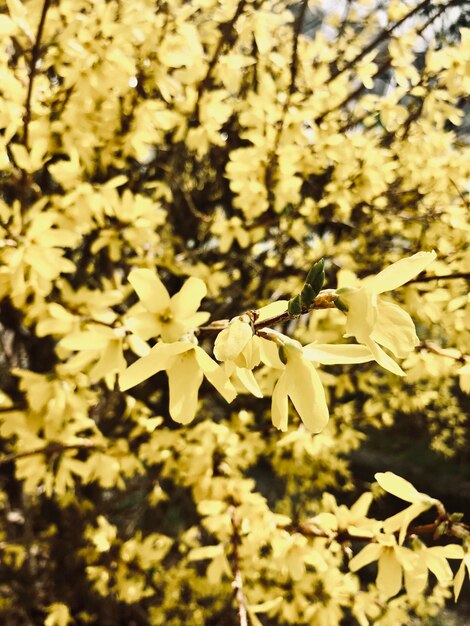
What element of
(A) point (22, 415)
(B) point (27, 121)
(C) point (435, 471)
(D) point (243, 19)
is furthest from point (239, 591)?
(C) point (435, 471)

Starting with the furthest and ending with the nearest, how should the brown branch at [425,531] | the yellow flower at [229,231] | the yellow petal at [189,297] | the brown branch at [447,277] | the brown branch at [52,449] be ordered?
the yellow flower at [229,231] < the brown branch at [52,449] < the brown branch at [447,277] < the brown branch at [425,531] < the yellow petal at [189,297]

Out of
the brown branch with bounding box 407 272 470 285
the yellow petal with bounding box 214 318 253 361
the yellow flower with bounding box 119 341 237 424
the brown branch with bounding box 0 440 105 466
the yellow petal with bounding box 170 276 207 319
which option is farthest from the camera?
the brown branch with bounding box 0 440 105 466

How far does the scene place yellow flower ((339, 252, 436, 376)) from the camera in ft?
2.20

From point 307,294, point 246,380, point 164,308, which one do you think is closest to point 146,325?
point 164,308

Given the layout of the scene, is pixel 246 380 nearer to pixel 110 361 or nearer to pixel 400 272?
pixel 400 272

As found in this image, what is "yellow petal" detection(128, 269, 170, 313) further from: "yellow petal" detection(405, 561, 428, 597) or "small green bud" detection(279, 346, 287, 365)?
"yellow petal" detection(405, 561, 428, 597)

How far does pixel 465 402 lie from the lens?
7.59 meters

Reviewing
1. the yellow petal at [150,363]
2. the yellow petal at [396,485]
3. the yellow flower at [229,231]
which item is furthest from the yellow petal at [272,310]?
the yellow flower at [229,231]

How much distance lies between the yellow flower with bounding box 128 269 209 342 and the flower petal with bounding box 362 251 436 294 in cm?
30

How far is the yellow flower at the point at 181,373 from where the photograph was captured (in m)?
0.74

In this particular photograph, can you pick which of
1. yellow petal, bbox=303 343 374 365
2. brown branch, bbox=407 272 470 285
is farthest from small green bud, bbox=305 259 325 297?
brown branch, bbox=407 272 470 285

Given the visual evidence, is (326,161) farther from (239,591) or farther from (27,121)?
(239,591)

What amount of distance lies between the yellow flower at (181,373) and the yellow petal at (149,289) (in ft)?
0.42

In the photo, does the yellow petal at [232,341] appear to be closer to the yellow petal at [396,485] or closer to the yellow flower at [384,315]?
the yellow flower at [384,315]
